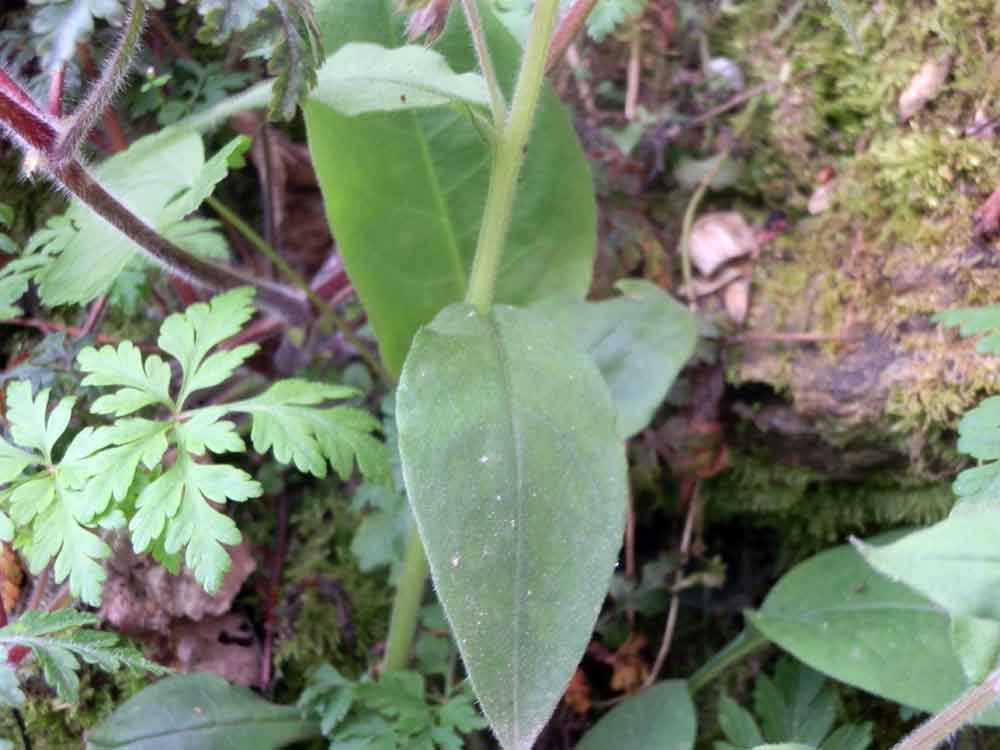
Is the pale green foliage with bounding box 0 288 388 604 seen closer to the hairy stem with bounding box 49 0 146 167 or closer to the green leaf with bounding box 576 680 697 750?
the hairy stem with bounding box 49 0 146 167

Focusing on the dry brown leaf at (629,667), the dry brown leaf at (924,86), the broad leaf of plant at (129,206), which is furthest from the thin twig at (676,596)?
the broad leaf of plant at (129,206)

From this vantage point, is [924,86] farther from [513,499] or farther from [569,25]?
[513,499]

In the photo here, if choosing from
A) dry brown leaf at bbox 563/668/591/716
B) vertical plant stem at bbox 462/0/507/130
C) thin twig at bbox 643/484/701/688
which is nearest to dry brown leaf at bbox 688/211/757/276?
thin twig at bbox 643/484/701/688

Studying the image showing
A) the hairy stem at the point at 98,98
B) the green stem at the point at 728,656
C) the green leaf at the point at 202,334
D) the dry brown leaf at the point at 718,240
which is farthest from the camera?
the dry brown leaf at the point at 718,240

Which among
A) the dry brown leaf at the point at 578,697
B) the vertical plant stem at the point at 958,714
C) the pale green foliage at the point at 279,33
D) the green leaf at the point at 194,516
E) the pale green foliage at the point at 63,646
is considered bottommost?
the dry brown leaf at the point at 578,697

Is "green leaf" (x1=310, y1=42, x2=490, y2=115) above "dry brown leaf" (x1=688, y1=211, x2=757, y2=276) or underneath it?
above

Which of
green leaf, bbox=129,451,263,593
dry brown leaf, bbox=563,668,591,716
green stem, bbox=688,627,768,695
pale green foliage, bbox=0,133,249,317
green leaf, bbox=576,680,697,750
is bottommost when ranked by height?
dry brown leaf, bbox=563,668,591,716

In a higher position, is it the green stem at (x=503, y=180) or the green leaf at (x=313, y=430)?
the green stem at (x=503, y=180)

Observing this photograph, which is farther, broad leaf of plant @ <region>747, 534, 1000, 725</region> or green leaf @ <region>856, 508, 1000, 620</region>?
broad leaf of plant @ <region>747, 534, 1000, 725</region>

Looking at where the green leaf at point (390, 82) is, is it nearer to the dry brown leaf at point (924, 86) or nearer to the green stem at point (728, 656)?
the dry brown leaf at point (924, 86)
